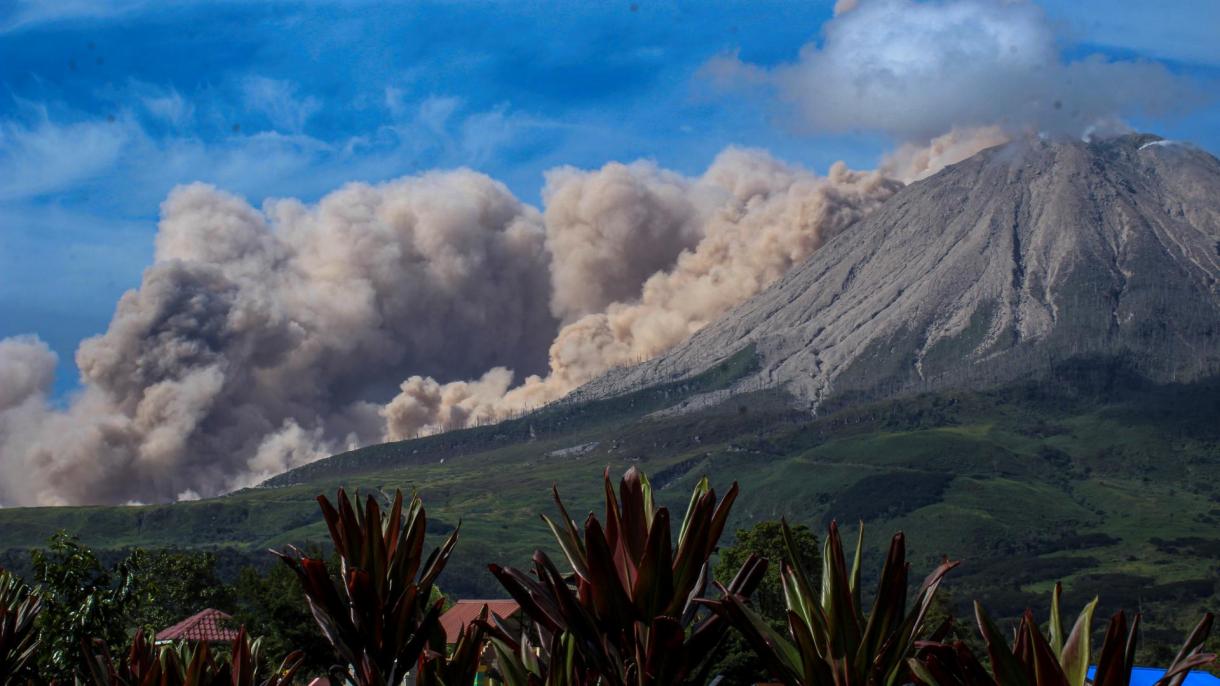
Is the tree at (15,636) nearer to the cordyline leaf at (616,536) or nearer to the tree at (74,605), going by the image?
the tree at (74,605)

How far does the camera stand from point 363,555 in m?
10.1

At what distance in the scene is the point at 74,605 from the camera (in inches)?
808

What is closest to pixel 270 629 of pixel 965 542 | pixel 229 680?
pixel 229 680

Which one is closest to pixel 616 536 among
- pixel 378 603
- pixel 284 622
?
pixel 378 603

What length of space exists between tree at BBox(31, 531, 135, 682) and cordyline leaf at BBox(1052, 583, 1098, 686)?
14.6 metres

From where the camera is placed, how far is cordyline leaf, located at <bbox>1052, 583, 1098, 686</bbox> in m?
7.48

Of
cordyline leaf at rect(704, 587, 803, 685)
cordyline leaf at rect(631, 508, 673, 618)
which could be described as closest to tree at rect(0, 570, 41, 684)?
cordyline leaf at rect(631, 508, 673, 618)

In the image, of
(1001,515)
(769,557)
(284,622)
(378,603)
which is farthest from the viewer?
(1001,515)

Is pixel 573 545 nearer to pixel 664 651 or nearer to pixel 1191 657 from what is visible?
pixel 664 651

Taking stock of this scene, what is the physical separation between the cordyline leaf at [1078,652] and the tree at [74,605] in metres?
14.6

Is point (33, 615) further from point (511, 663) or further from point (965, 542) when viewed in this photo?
point (965, 542)

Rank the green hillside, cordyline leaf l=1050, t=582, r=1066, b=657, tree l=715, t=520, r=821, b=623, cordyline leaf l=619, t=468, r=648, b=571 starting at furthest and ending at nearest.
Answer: the green hillside
tree l=715, t=520, r=821, b=623
cordyline leaf l=619, t=468, r=648, b=571
cordyline leaf l=1050, t=582, r=1066, b=657

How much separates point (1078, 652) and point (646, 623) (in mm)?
2680

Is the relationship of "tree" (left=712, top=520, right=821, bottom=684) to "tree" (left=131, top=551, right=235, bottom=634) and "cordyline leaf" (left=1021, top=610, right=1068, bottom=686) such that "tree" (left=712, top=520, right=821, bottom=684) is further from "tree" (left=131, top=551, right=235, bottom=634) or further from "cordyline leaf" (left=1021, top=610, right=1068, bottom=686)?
"cordyline leaf" (left=1021, top=610, right=1068, bottom=686)
